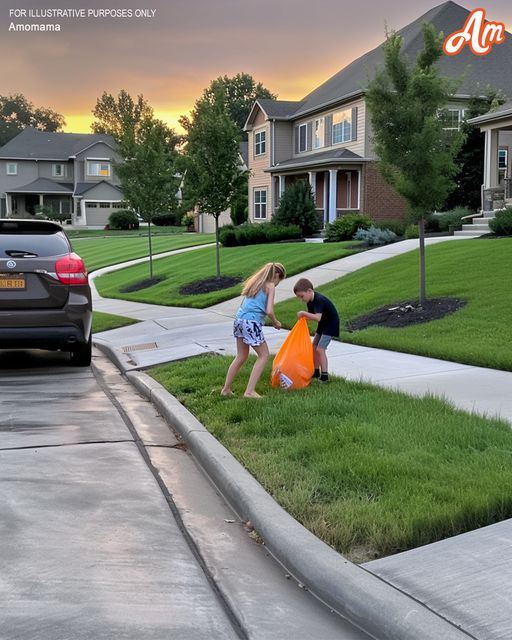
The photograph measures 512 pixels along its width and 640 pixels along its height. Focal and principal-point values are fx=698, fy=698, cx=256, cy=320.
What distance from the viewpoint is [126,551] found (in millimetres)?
3746

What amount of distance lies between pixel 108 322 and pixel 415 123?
23.8ft

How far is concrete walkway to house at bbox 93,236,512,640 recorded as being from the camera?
3.00 metres

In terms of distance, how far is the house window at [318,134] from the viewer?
3528 cm

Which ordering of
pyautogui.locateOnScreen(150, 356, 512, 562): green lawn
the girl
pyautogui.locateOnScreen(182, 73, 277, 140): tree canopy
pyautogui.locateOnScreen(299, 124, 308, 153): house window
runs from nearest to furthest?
1. pyautogui.locateOnScreen(150, 356, 512, 562): green lawn
2. the girl
3. pyautogui.locateOnScreen(299, 124, 308, 153): house window
4. pyautogui.locateOnScreen(182, 73, 277, 140): tree canopy

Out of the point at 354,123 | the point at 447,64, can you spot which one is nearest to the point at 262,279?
the point at 354,123

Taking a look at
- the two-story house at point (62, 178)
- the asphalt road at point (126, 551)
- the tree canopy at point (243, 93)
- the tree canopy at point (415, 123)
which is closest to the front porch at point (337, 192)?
the tree canopy at point (415, 123)

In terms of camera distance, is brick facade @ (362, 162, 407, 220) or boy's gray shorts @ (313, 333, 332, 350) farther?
brick facade @ (362, 162, 407, 220)

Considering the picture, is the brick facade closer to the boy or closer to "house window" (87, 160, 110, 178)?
the boy

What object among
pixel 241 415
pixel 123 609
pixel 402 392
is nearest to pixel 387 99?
pixel 402 392

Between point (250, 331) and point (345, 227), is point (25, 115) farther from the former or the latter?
point (250, 331)

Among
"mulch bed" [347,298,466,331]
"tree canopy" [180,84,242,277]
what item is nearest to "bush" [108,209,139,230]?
"tree canopy" [180,84,242,277]

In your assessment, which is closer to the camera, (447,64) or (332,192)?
(332,192)

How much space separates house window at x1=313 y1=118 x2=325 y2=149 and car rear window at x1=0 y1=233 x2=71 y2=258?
1104 inches

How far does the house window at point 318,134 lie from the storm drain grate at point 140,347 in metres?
26.0
